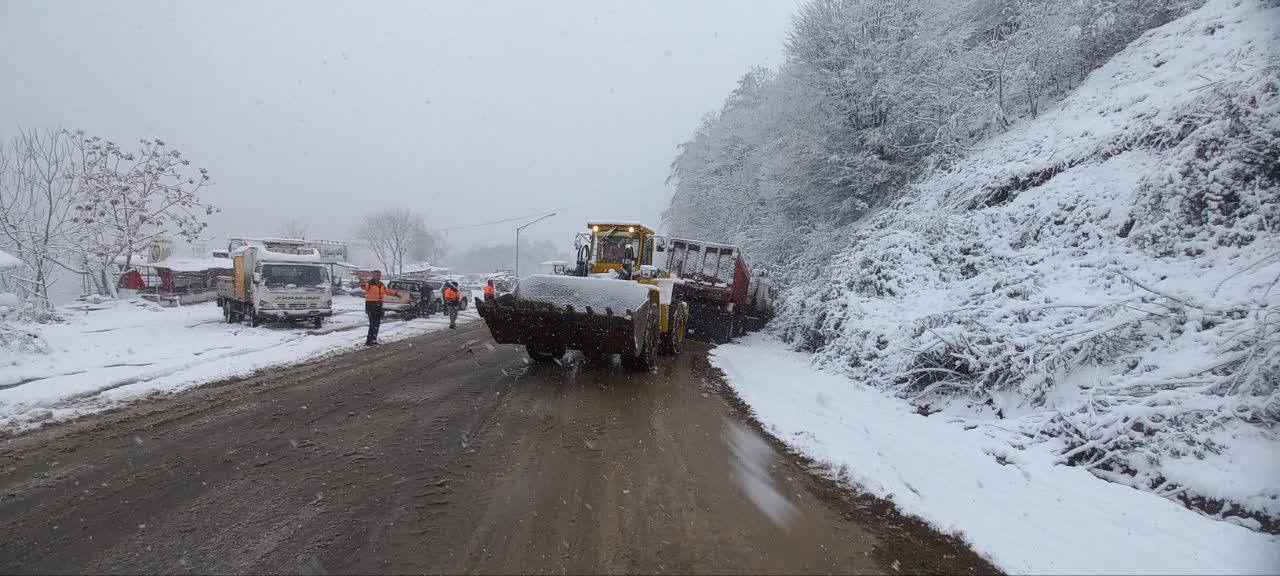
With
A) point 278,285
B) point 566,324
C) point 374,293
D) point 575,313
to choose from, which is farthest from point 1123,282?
point 278,285

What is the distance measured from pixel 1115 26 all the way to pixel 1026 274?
893cm

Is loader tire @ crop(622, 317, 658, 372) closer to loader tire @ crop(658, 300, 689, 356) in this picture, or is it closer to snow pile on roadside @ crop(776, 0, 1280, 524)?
loader tire @ crop(658, 300, 689, 356)

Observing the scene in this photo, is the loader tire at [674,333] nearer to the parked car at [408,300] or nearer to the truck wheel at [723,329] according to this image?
the truck wheel at [723,329]

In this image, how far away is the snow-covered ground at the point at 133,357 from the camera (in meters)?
6.05

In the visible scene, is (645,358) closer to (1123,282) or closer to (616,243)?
(616,243)

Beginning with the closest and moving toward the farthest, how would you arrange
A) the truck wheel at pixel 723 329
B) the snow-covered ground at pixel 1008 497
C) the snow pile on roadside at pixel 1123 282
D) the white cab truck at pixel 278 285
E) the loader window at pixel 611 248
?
1. the snow-covered ground at pixel 1008 497
2. the snow pile on roadside at pixel 1123 282
3. the loader window at pixel 611 248
4. the truck wheel at pixel 723 329
5. the white cab truck at pixel 278 285

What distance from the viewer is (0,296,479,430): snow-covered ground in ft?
19.8

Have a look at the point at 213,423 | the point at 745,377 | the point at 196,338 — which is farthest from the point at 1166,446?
the point at 196,338

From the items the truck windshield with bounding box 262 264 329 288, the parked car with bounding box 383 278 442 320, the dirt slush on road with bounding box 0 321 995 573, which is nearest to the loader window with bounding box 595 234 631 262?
the dirt slush on road with bounding box 0 321 995 573

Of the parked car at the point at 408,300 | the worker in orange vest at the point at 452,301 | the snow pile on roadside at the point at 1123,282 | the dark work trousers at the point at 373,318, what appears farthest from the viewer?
the parked car at the point at 408,300

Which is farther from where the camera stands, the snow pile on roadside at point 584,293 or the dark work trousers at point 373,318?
the dark work trousers at point 373,318

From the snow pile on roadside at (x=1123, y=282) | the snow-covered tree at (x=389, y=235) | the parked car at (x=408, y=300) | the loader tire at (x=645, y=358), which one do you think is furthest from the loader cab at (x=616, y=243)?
the snow-covered tree at (x=389, y=235)

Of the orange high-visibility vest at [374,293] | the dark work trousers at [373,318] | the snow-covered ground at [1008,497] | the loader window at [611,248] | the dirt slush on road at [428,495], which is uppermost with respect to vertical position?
the loader window at [611,248]

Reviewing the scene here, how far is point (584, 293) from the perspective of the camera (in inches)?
273
